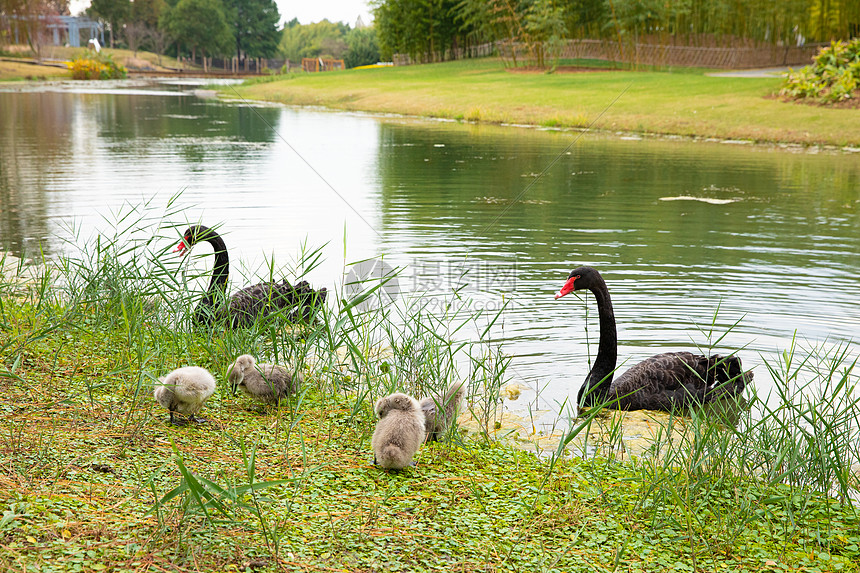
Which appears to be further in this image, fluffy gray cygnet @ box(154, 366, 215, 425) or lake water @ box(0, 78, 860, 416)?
lake water @ box(0, 78, 860, 416)

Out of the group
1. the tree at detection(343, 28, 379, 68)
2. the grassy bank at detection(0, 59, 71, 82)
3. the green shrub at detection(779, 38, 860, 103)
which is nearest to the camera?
the green shrub at detection(779, 38, 860, 103)

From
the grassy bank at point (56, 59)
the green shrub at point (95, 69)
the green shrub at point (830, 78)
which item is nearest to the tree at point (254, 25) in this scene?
the grassy bank at point (56, 59)

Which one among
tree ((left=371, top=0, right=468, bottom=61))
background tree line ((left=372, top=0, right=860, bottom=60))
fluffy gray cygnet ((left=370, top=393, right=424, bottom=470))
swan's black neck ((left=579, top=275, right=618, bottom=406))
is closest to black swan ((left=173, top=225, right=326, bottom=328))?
fluffy gray cygnet ((left=370, top=393, right=424, bottom=470))

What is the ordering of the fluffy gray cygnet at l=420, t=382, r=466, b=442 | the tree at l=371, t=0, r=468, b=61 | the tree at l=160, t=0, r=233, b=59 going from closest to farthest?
1. the fluffy gray cygnet at l=420, t=382, r=466, b=442
2. the tree at l=371, t=0, r=468, b=61
3. the tree at l=160, t=0, r=233, b=59

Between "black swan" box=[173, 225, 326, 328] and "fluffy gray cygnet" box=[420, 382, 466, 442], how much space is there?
1.05 m

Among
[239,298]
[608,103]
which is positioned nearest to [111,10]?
[608,103]

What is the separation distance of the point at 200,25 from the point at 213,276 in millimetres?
70146

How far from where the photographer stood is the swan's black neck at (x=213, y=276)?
15.9ft

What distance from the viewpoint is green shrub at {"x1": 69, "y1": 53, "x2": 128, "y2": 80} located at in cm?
5300

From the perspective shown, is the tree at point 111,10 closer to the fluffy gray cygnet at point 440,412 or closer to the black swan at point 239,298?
the black swan at point 239,298

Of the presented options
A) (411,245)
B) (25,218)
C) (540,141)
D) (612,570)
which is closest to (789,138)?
(540,141)

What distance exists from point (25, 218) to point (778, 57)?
4581cm

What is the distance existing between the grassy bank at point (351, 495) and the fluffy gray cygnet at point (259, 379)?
11cm

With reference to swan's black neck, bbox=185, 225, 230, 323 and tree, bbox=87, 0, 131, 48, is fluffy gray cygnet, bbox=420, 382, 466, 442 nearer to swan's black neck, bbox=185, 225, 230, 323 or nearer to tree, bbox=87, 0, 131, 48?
swan's black neck, bbox=185, 225, 230, 323
